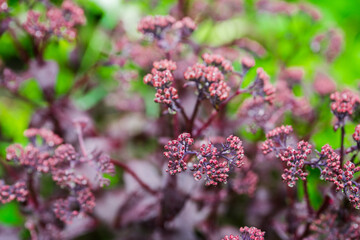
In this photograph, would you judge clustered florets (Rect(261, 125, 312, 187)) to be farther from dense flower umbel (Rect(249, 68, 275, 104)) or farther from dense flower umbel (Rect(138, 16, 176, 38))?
dense flower umbel (Rect(138, 16, 176, 38))

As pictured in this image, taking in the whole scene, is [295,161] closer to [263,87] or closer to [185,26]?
[263,87]

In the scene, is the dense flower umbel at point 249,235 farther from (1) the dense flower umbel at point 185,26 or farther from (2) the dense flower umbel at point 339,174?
(1) the dense flower umbel at point 185,26

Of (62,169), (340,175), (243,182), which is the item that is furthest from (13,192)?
(340,175)

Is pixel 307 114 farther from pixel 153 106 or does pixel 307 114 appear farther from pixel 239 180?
pixel 153 106

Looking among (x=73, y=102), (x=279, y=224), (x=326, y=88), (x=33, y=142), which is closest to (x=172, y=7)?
(x=73, y=102)

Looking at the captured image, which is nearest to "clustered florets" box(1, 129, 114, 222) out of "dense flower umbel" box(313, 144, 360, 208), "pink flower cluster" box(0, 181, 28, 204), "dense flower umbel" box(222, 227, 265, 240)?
"pink flower cluster" box(0, 181, 28, 204)

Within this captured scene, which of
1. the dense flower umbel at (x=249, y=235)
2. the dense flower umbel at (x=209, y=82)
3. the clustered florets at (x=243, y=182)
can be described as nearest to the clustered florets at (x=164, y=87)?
the dense flower umbel at (x=209, y=82)
